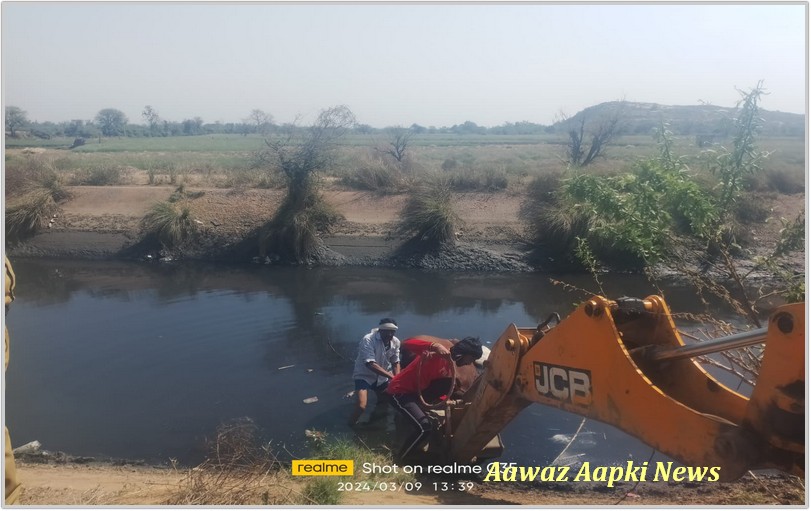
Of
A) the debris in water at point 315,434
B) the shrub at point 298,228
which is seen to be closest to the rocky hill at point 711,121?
the debris in water at point 315,434

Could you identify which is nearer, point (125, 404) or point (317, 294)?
point (125, 404)

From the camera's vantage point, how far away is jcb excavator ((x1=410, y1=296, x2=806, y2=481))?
12.9 ft

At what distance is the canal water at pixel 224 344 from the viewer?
8.93m

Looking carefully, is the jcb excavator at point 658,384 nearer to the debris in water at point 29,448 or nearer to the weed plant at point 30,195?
the debris in water at point 29,448

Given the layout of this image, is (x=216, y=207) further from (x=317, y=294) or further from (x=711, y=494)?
(x=711, y=494)

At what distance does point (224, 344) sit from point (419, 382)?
245 inches

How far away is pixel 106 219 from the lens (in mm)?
24297

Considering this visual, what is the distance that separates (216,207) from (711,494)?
2073 cm

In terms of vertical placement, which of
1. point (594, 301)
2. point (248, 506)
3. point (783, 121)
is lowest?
point (248, 506)

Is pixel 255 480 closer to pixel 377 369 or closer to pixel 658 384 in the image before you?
pixel 377 369

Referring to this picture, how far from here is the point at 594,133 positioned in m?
33.7

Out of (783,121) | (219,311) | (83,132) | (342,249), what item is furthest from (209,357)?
(83,132)

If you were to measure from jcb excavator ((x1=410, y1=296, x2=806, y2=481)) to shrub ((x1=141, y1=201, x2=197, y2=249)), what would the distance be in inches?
714

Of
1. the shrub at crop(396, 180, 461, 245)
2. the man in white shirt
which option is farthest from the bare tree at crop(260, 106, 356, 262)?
the man in white shirt
